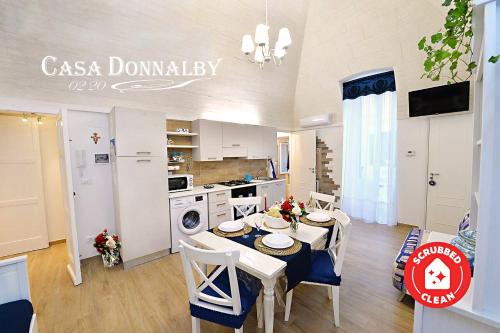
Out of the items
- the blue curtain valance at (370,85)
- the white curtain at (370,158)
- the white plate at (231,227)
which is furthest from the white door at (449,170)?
the white plate at (231,227)

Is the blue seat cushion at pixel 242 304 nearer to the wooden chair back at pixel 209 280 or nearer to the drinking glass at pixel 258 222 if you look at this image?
the wooden chair back at pixel 209 280

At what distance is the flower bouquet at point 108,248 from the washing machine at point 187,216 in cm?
69

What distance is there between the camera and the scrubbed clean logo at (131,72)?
8.42 feet

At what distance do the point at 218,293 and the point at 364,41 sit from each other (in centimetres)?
446

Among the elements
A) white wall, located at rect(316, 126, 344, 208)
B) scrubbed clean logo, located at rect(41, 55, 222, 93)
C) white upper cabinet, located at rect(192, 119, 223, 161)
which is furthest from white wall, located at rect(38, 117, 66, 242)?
white wall, located at rect(316, 126, 344, 208)

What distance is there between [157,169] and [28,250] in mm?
2322

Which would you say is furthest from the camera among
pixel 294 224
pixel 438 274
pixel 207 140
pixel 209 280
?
pixel 207 140

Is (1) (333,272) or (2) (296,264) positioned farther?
(1) (333,272)

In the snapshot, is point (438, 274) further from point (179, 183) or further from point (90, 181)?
point (90, 181)

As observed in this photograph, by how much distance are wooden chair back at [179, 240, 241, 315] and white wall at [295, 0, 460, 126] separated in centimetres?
405

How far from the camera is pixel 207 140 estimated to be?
12.1 ft

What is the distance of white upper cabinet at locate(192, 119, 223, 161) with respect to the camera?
3625mm

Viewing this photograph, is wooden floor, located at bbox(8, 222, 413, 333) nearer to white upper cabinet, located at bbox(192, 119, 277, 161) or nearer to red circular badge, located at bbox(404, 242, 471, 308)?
red circular badge, located at bbox(404, 242, 471, 308)

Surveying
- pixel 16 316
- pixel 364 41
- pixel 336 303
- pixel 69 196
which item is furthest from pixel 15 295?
pixel 364 41
